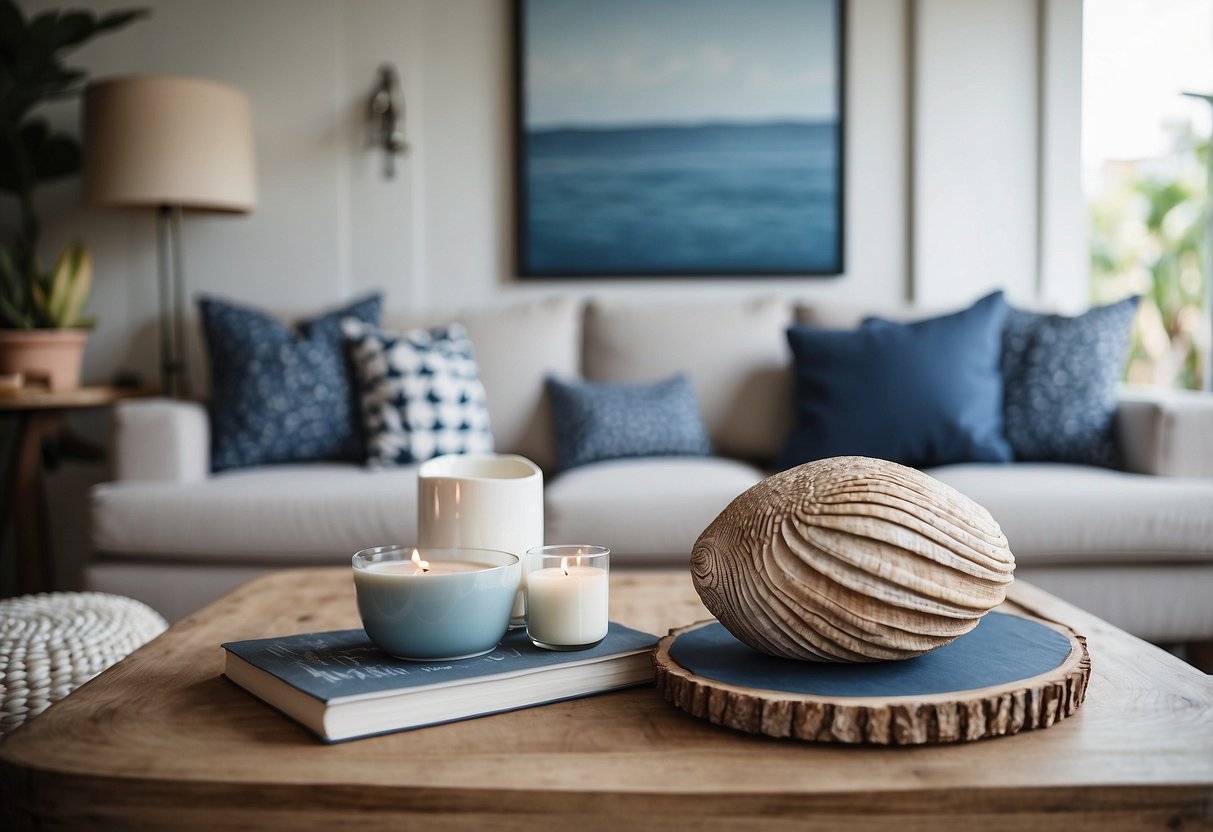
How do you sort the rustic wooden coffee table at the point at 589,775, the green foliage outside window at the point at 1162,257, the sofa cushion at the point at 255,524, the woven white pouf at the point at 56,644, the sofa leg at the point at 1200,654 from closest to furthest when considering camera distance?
the rustic wooden coffee table at the point at 589,775, the woven white pouf at the point at 56,644, the sofa leg at the point at 1200,654, the sofa cushion at the point at 255,524, the green foliage outside window at the point at 1162,257

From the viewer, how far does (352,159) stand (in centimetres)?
338

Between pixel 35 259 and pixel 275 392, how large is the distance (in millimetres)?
1001

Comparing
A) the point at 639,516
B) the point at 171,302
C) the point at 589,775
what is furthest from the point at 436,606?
the point at 171,302

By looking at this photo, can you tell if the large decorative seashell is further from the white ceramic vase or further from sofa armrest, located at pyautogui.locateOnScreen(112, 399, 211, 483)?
sofa armrest, located at pyautogui.locateOnScreen(112, 399, 211, 483)

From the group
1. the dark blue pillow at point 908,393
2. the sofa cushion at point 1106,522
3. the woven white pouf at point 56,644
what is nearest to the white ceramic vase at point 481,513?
the woven white pouf at point 56,644

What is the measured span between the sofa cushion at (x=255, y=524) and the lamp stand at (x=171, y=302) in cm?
88

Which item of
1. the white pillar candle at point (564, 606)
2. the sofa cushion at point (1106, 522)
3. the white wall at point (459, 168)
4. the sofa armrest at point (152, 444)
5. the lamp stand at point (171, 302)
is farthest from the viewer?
the white wall at point (459, 168)

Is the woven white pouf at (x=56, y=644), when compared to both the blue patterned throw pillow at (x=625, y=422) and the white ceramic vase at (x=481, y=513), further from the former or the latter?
the blue patterned throw pillow at (x=625, y=422)

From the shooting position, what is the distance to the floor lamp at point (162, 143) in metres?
2.87

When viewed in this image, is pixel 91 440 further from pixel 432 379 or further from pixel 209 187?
pixel 432 379

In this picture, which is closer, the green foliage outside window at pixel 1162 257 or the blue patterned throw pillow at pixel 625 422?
the blue patterned throw pillow at pixel 625 422

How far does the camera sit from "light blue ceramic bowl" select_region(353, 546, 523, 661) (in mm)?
836

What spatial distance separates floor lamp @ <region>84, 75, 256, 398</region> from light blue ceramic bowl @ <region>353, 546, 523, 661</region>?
242 centimetres

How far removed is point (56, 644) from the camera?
49.1 inches
